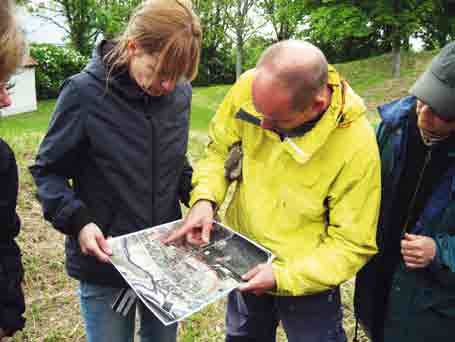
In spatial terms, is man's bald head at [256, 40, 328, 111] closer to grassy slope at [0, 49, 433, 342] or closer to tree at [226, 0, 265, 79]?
grassy slope at [0, 49, 433, 342]

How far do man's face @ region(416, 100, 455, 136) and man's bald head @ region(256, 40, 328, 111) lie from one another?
1.60ft

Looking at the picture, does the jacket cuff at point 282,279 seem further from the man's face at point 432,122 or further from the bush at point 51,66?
the bush at point 51,66

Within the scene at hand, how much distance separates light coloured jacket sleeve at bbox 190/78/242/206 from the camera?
76.1 inches

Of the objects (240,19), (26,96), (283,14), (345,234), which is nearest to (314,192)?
(345,234)

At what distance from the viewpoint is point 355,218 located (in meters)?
1.67

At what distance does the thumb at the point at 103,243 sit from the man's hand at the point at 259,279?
0.49m

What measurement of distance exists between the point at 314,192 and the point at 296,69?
47 centimetres

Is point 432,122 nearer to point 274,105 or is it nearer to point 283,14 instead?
point 274,105

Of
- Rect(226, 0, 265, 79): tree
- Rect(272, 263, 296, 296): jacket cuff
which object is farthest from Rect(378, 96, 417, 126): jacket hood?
Rect(226, 0, 265, 79): tree

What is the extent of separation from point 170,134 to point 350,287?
2.46 meters

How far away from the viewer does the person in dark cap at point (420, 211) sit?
1754 mm

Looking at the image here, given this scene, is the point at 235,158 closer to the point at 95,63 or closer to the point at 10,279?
the point at 95,63

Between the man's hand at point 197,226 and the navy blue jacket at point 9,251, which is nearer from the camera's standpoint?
the navy blue jacket at point 9,251

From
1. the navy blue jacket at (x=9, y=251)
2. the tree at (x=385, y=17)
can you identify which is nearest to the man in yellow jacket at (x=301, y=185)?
the navy blue jacket at (x=9, y=251)
